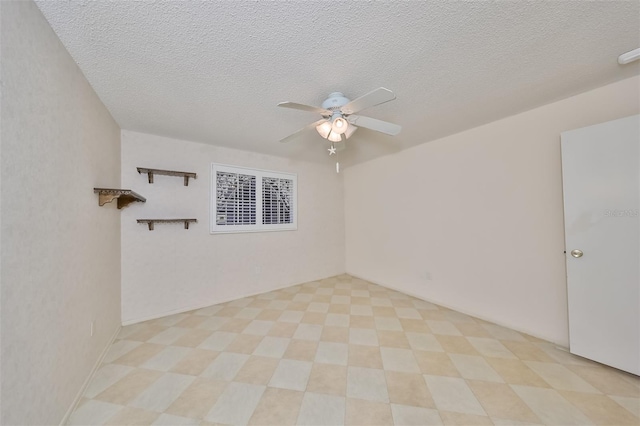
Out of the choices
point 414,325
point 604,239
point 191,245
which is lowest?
A: point 414,325

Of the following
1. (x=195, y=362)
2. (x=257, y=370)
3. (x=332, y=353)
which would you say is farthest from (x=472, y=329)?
(x=195, y=362)

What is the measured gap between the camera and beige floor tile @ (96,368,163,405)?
5.02ft

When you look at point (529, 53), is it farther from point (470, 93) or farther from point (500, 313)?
point (500, 313)

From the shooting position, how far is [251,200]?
3.64 metres

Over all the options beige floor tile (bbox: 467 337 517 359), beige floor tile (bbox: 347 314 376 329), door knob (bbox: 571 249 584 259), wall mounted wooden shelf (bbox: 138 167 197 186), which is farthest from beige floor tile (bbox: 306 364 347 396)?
wall mounted wooden shelf (bbox: 138 167 197 186)

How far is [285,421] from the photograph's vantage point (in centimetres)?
135

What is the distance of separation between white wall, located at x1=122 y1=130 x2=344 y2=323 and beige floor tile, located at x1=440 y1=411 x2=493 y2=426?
290 cm

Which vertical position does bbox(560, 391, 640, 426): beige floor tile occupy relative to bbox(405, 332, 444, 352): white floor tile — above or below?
above

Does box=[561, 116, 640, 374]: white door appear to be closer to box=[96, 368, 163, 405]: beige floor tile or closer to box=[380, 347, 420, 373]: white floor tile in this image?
box=[380, 347, 420, 373]: white floor tile

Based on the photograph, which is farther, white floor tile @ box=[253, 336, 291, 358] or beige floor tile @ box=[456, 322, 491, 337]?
beige floor tile @ box=[456, 322, 491, 337]

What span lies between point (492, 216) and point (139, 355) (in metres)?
4.00

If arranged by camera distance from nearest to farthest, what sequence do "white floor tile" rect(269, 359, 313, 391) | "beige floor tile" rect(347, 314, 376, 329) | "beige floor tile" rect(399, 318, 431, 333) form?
"white floor tile" rect(269, 359, 313, 391), "beige floor tile" rect(399, 318, 431, 333), "beige floor tile" rect(347, 314, 376, 329)

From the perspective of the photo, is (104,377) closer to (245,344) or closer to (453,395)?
(245,344)

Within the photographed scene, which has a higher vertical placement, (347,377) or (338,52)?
(338,52)
